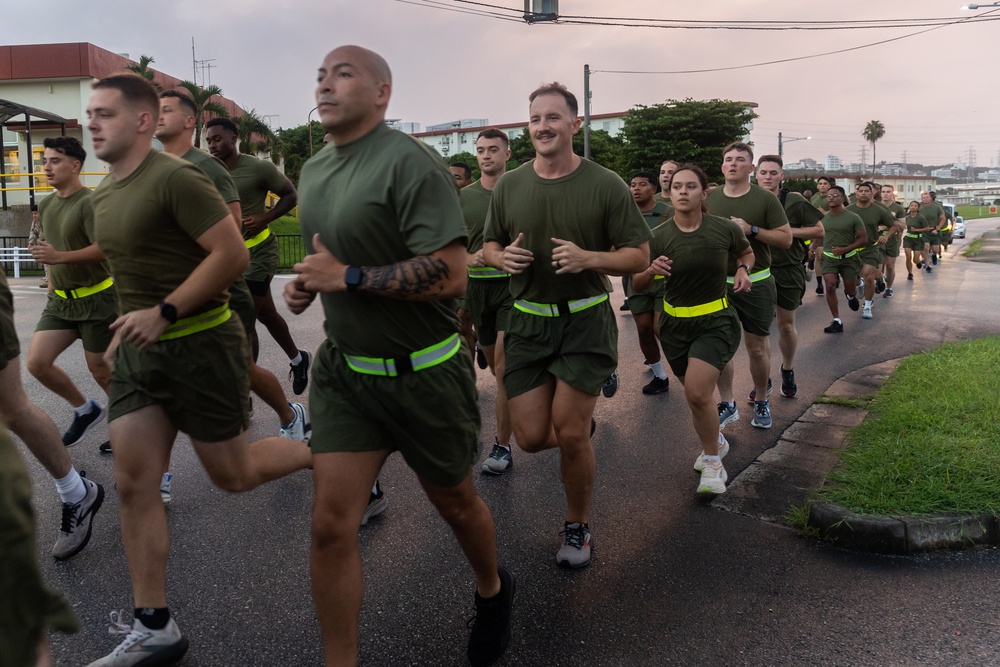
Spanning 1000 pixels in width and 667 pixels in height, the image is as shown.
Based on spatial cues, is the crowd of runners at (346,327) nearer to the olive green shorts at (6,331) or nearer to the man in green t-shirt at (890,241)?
the olive green shorts at (6,331)

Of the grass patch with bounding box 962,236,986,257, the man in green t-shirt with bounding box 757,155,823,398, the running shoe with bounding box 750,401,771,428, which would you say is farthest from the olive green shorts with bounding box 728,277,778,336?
the grass patch with bounding box 962,236,986,257

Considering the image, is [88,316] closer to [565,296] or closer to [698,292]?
[565,296]

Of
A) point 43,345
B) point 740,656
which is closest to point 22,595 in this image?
point 740,656

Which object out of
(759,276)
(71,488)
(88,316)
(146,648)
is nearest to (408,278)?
(146,648)

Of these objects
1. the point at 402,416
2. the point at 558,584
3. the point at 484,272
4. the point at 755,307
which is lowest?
the point at 558,584

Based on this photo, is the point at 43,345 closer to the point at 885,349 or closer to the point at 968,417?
the point at 968,417

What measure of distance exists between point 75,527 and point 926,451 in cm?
483

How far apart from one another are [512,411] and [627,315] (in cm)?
896

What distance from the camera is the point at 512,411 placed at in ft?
14.0

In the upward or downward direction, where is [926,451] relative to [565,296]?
downward

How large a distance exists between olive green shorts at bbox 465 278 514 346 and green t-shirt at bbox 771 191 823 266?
3463 millimetres

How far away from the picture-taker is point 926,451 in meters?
5.16

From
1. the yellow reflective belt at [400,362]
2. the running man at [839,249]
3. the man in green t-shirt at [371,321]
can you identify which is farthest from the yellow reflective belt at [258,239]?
the running man at [839,249]

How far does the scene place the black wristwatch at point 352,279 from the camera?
8.97 feet
